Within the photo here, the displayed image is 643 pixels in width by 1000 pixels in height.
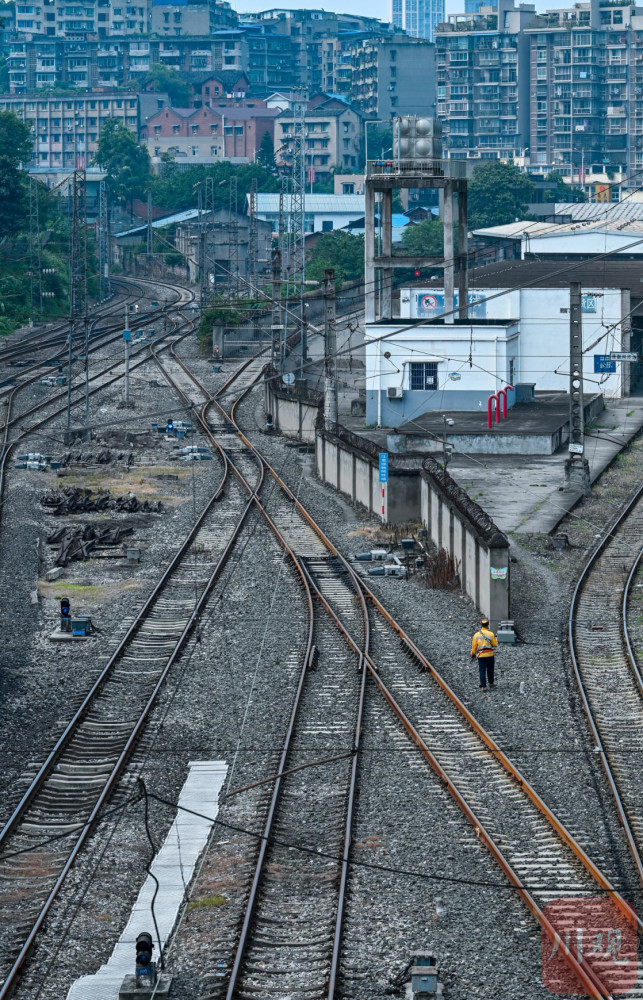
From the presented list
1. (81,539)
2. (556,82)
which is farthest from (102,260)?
(556,82)

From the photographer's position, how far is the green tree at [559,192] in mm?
132500

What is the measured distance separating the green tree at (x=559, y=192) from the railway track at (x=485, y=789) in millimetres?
110187

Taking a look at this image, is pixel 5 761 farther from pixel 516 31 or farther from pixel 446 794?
pixel 516 31

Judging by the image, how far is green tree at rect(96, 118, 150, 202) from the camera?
134 meters

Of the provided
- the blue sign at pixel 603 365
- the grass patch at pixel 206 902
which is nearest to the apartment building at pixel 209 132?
the blue sign at pixel 603 365

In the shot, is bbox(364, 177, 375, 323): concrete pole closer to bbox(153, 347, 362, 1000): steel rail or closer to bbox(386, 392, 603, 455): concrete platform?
bbox(386, 392, 603, 455): concrete platform

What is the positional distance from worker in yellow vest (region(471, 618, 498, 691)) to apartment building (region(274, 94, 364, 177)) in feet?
457

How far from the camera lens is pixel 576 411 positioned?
37688 millimetres

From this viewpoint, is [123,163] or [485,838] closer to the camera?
[485,838]

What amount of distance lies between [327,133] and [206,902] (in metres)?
150

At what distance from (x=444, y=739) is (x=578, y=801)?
2607 mm

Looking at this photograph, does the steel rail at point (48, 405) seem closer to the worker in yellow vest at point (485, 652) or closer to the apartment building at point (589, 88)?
the worker in yellow vest at point (485, 652)

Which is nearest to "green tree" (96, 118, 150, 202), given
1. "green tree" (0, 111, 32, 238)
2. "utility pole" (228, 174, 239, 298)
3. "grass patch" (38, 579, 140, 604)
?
"utility pole" (228, 174, 239, 298)

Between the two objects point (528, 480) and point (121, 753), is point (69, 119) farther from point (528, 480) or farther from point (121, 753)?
point (121, 753)
